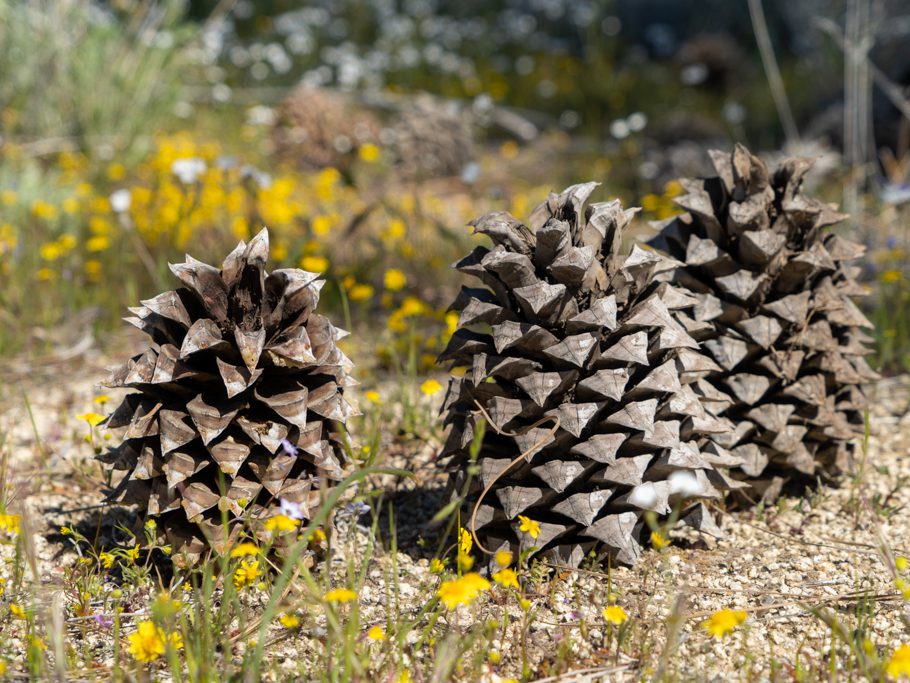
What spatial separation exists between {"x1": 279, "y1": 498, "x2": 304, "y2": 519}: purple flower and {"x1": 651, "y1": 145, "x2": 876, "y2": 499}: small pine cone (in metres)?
1.10

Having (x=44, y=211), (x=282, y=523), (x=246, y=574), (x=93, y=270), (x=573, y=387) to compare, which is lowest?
(x=246, y=574)

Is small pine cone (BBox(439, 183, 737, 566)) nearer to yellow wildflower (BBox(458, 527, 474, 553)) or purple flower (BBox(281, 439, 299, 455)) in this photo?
yellow wildflower (BBox(458, 527, 474, 553))

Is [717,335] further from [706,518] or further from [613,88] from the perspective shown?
[613,88]

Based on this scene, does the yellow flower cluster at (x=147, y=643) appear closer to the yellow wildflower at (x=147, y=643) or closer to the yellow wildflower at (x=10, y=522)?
the yellow wildflower at (x=147, y=643)

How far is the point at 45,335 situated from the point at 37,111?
3.08m

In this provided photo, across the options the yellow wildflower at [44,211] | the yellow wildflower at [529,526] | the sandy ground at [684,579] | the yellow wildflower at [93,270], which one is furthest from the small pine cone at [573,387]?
the yellow wildflower at [44,211]

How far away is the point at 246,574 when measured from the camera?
197 centimetres

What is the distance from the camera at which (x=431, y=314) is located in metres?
3.82

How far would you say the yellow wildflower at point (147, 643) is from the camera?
65.9 inches

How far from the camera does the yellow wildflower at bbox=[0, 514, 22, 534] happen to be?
201cm

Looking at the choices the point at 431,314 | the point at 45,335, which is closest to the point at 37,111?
the point at 45,335

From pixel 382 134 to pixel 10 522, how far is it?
5199 millimetres

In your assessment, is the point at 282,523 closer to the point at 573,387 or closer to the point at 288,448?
the point at 288,448

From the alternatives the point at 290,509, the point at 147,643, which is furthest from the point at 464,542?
the point at 147,643
